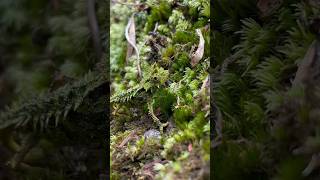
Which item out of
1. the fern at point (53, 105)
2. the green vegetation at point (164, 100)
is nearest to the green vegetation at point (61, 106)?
the fern at point (53, 105)

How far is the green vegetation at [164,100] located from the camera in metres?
0.70

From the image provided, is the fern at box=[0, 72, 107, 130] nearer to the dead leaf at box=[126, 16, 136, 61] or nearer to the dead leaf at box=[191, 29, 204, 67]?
the dead leaf at box=[126, 16, 136, 61]

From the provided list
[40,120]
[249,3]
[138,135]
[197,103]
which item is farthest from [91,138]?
[249,3]

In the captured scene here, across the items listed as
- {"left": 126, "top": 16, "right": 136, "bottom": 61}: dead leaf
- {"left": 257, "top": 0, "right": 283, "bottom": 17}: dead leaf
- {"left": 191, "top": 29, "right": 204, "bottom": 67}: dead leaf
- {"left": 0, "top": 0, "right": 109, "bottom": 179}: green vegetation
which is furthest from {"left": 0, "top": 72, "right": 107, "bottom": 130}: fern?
{"left": 257, "top": 0, "right": 283, "bottom": 17}: dead leaf

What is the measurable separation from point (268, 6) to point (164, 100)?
293mm

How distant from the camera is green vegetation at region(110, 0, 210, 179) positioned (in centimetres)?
70

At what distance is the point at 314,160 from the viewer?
671mm

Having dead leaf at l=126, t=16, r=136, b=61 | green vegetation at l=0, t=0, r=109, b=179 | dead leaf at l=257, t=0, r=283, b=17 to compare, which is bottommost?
green vegetation at l=0, t=0, r=109, b=179

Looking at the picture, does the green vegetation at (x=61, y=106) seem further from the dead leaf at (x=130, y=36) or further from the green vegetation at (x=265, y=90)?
the green vegetation at (x=265, y=90)

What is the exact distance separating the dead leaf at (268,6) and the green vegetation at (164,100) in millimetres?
109

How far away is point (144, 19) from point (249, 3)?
1.02ft

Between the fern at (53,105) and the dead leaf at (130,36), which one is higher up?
the dead leaf at (130,36)

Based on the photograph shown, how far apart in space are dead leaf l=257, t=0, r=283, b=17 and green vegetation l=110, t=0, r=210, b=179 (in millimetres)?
109

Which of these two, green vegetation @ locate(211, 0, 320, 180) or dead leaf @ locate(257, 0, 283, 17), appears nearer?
green vegetation @ locate(211, 0, 320, 180)
